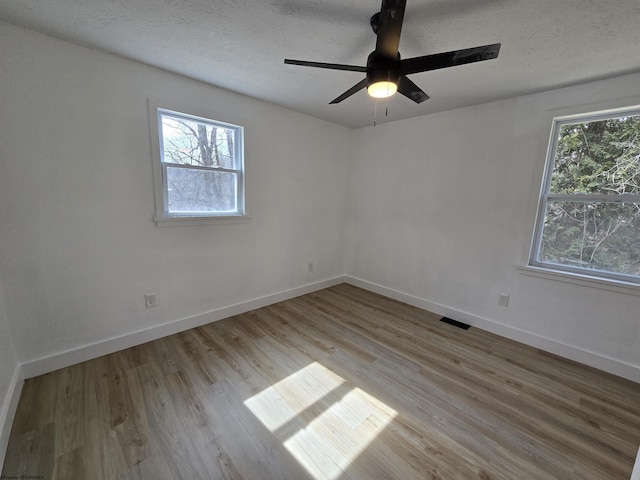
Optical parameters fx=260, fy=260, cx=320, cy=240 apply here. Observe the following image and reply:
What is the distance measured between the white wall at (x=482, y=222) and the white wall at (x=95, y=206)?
1.68 metres

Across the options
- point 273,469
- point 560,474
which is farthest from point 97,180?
point 560,474

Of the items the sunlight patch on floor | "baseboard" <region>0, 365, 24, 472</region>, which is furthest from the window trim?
the sunlight patch on floor

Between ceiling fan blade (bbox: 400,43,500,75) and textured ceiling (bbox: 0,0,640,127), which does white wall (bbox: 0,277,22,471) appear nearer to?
textured ceiling (bbox: 0,0,640,127)

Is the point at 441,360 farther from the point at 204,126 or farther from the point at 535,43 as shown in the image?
the point at 204,126

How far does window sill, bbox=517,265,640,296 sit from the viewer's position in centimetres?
206

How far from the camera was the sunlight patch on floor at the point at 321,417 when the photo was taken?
140cm

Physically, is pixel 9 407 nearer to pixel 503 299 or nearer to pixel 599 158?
pixel 503 299

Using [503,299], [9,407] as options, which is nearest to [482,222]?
[503,299]

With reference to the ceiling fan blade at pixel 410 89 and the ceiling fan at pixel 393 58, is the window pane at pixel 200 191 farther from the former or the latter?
the ceiling fan blade at pixel 410 89

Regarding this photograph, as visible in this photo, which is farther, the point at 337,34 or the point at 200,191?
the point at 200,191

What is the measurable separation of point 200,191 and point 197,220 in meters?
0.29

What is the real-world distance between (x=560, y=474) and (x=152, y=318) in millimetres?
3019

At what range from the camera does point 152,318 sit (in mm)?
2395

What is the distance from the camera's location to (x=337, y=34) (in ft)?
5.31
